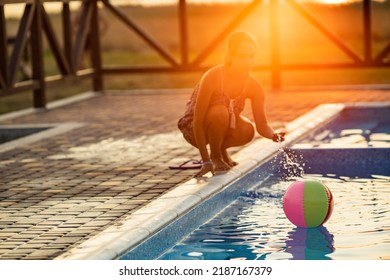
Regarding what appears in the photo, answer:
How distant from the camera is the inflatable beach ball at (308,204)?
18.8 ft

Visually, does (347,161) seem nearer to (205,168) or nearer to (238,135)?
(238,135)

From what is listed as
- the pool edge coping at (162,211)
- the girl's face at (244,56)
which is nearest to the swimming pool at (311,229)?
the pool edge coping at (162,211)

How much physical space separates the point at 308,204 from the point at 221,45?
21.8 m

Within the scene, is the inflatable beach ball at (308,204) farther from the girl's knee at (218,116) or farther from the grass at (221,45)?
the grass at (221,45)

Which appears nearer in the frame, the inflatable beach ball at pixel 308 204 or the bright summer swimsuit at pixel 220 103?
the inflatable beach ball at pixel 308 204

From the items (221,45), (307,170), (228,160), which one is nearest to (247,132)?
(228,160)

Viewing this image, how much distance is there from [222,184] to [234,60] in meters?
0.79

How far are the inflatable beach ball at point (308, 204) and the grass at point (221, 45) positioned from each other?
7762 millimetres

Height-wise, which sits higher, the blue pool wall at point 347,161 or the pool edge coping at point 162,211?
the pool edge coping at point 162,211

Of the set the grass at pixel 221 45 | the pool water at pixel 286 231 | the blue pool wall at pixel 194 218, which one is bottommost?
the grass at pixel 221 45

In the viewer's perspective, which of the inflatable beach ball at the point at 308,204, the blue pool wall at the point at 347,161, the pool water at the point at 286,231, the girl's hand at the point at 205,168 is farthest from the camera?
the blue pool wall at the point at 347,161

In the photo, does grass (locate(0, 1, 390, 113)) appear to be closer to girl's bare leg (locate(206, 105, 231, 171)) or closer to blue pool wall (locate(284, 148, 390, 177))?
blue pool wall (locate(284, 148, 390, 177))

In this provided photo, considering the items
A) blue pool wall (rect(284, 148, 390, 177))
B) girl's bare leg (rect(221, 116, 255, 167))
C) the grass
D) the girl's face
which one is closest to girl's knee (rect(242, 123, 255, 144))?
girl's bare leg (rect(221, 116, 255, 167))
